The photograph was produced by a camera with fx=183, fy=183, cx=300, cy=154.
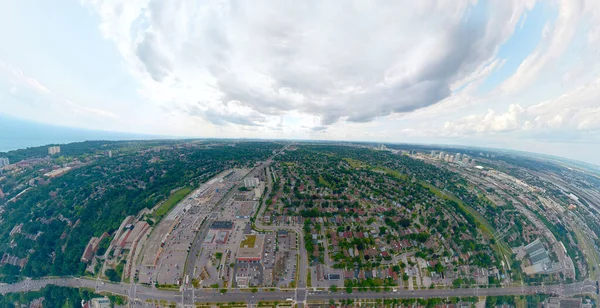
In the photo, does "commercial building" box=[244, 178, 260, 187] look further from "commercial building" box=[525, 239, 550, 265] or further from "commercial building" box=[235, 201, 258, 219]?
"commercial building" box=[525, 239, 550, 265]

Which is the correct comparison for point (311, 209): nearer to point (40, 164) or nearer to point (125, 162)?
point (125, 162)

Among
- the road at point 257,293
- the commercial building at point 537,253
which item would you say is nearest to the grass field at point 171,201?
the road at point 257,293

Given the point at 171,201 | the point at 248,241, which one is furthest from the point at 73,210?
the point at 248,241

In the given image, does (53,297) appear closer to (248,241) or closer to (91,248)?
(91,248)

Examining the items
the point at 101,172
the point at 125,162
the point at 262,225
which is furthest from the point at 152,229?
the point at 125,162

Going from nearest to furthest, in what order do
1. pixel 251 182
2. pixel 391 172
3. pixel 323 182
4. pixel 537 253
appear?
pixel 537 253 → pixel 251 182 → pixel 323 182 → pixel 391 172

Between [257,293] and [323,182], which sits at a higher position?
[323,182]

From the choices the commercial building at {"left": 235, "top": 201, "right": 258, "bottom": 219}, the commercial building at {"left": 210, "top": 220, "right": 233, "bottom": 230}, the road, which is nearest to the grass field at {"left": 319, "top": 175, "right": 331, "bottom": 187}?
the commercial building at {"left": 235, "top": 201, "right": 258, "bottom": 219}
